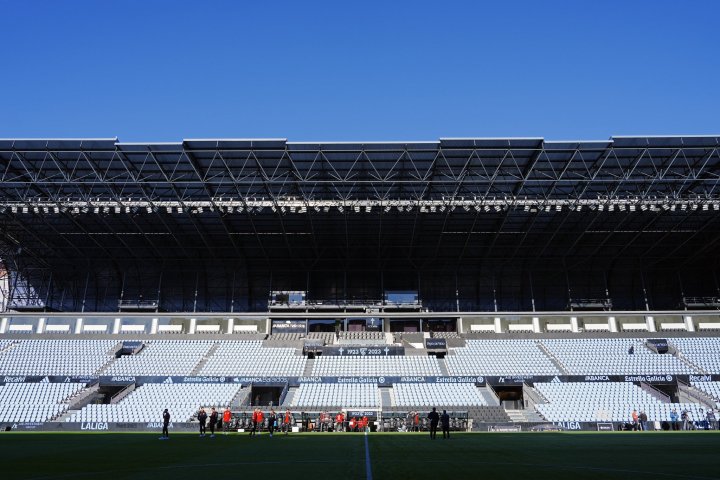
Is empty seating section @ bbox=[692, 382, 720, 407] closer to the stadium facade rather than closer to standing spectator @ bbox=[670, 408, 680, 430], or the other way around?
standing spectator @ bbox=[670, 408, 680, 430]

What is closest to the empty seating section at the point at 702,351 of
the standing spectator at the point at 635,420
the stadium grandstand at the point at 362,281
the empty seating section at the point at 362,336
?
the stadium grandstand at the point at 362,281

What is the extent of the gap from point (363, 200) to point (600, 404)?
21080mm

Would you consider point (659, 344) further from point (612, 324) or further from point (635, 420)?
point (635, 420)

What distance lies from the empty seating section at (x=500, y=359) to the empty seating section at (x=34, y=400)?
26.8 metres

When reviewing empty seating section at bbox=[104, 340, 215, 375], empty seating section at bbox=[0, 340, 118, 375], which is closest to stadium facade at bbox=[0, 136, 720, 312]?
empty seating section at bbox=[0, 340, 118, 375]

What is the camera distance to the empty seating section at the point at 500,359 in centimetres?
4028

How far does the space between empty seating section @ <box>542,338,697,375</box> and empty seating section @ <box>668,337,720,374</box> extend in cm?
153

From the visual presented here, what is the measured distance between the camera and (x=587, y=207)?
40.7m

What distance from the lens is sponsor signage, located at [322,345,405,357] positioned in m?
44.2

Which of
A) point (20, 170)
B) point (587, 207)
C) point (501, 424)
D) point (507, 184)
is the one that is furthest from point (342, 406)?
point (20, 170)

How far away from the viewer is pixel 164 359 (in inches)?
1708

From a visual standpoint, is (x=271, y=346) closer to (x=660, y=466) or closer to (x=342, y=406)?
(x=342, y=406)

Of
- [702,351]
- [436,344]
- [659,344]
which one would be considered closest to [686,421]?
[659,344]

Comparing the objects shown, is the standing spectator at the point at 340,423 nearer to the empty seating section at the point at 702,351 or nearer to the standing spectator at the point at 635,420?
the standing spectator at the point at 635,420
